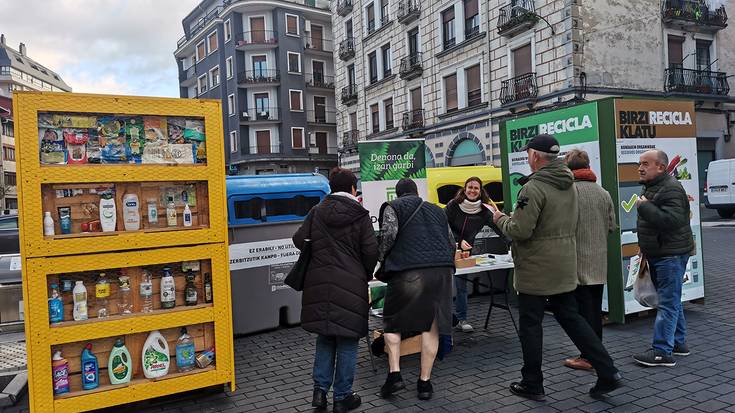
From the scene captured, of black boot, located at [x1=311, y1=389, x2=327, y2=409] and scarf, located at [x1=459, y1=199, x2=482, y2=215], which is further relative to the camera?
scarf, located at [x1=459, y1=199, x2=482, y2=215]

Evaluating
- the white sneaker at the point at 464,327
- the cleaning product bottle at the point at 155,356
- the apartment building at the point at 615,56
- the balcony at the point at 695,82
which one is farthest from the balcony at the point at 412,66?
the cleaning product bottle at the point at 155,356

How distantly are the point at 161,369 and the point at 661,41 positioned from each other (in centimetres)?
2188

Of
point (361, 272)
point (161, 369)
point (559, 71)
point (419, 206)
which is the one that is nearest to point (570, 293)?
point (419, 206)

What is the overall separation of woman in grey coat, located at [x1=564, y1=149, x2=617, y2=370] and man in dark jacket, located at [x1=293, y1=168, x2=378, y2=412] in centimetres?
177

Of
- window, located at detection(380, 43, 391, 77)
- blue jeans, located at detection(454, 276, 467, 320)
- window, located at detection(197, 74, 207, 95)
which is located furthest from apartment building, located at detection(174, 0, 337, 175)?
blue jeans, located at detection(454, 276, 467, 320)

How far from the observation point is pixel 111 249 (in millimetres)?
3873

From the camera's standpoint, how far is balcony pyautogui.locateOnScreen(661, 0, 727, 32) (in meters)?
19.8

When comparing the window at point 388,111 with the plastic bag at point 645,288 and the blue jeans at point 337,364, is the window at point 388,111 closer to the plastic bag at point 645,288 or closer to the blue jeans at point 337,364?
the plastic bag at point 645,288

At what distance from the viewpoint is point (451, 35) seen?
23719mm

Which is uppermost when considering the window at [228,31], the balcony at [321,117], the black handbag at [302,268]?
the window at [228,31]

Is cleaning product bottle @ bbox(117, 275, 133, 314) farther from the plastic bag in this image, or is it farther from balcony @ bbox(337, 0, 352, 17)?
balcony @ bbox(337, 0, 352, 17)

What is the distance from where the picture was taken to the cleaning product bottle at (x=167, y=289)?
409 cm

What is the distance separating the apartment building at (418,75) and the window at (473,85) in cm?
4

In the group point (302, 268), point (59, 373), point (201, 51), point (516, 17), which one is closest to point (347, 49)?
point (516, 17)
